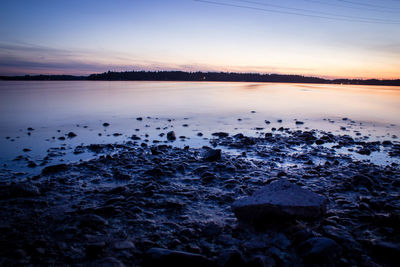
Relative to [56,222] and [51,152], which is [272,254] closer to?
[56,222]

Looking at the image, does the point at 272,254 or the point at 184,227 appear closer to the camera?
the point at 272,254

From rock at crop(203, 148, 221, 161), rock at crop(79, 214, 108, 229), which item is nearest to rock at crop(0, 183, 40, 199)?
rock at crop(79, 214, 108, 229)

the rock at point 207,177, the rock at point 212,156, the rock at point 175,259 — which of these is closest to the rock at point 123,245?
the rock at point 175,259

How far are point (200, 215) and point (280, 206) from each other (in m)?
1.35

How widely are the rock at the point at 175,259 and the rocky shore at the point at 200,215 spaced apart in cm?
1

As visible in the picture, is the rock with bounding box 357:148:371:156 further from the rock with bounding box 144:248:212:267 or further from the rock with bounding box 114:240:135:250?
the rock with bounding box 114:240:135:250

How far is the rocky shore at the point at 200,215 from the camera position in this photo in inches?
123

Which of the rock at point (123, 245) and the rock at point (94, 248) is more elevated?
the rock at point (94, 248)

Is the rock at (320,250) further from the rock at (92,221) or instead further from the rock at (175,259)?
the rock at (92,221)

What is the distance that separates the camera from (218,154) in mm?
7316

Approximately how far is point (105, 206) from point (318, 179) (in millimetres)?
4814

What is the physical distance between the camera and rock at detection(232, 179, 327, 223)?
3799 millimetres

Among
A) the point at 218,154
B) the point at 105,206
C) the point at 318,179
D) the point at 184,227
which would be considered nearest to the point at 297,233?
the point at 184,227

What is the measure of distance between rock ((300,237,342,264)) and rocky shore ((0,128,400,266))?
0.01m
